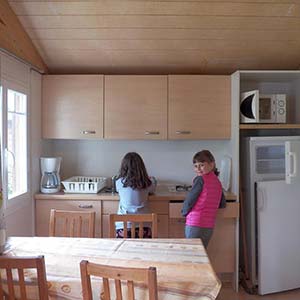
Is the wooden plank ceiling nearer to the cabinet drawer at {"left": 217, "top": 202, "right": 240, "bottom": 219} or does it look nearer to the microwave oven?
the microwave oven

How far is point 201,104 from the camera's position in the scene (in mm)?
3430

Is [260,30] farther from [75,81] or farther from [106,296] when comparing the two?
[106,296]

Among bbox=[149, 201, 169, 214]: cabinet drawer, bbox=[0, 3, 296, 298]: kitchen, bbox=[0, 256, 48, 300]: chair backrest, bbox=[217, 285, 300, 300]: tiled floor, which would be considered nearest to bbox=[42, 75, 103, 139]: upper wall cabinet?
bbox=[0, 3, 296, 298]: kitchen

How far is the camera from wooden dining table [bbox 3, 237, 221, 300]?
63.9 inches

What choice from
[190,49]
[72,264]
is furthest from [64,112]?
[72,264]

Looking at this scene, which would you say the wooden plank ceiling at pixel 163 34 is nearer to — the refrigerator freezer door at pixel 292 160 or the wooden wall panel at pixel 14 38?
the wooden wall panel at pixel 14 38

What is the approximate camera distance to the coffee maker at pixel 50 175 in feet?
11.2

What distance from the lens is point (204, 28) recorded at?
2.96 meters

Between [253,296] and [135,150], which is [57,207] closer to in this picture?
[135,150]

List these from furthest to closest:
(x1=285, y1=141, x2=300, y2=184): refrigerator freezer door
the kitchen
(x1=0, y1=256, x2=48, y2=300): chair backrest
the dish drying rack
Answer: the kitchen, the dish drying rack, (x1=285, y1=141, x2=300, y2=184): refrigerator freezer door, (x1=0, y1=256, x2=48, y2=300): chair backrest

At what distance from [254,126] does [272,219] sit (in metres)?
0.81

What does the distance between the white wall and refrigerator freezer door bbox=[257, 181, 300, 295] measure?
2.58 feet

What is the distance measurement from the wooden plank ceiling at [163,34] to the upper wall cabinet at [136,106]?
19 cm

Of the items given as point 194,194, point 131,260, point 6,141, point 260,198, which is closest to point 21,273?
point 131,260
